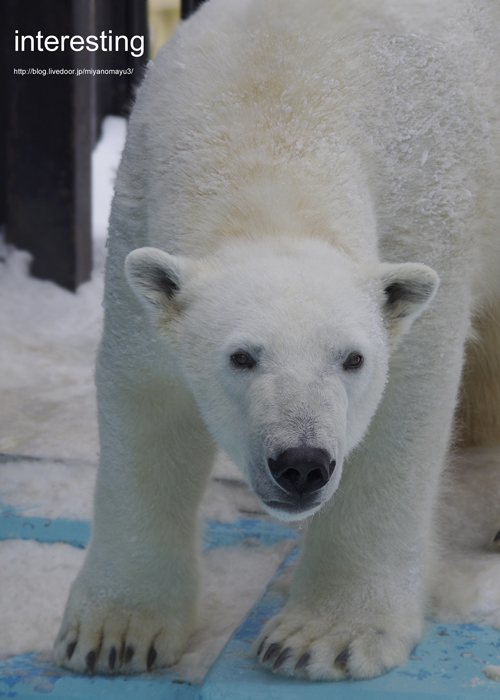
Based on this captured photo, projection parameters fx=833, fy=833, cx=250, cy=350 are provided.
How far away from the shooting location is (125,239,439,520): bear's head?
5.76 feet

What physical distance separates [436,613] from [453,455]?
103 centimetres

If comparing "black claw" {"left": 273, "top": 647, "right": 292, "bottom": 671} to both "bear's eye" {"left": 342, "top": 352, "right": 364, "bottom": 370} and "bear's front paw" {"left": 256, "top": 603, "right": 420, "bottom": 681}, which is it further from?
"bear's eye" {"left": 342, "top": 352, "right": 364, "bottom": 370}

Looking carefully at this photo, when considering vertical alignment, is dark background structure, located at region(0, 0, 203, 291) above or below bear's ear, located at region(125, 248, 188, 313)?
above

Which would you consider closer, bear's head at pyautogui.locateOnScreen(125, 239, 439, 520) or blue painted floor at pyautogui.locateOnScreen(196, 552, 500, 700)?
bear's head at pyautogui.locateOnScreen(125, 239, 439, 520)

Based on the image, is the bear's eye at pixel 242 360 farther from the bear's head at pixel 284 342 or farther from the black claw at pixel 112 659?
the black claw at pixel 112 659

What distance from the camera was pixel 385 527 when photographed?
240cm

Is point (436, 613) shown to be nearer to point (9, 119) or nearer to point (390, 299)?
point (390, 299)

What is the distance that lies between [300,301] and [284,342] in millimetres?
107

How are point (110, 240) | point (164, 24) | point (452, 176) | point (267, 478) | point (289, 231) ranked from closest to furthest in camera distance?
point (267, 478) → point (289, 231) → point (452, 176) → point (110, 240) → point (164, 24)

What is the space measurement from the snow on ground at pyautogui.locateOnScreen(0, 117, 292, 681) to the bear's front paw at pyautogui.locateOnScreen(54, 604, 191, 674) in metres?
0.08

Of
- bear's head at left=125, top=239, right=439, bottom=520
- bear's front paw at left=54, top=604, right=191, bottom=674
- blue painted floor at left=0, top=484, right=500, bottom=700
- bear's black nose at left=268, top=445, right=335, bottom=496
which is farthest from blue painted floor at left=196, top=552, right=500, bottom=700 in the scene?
bear's black nose at left=268, top=445, right=335, bottom=496

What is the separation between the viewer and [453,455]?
3.48 m

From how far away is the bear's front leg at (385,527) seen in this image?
2.32m

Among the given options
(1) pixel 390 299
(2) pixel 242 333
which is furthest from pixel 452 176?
(2) pixel 242 333
